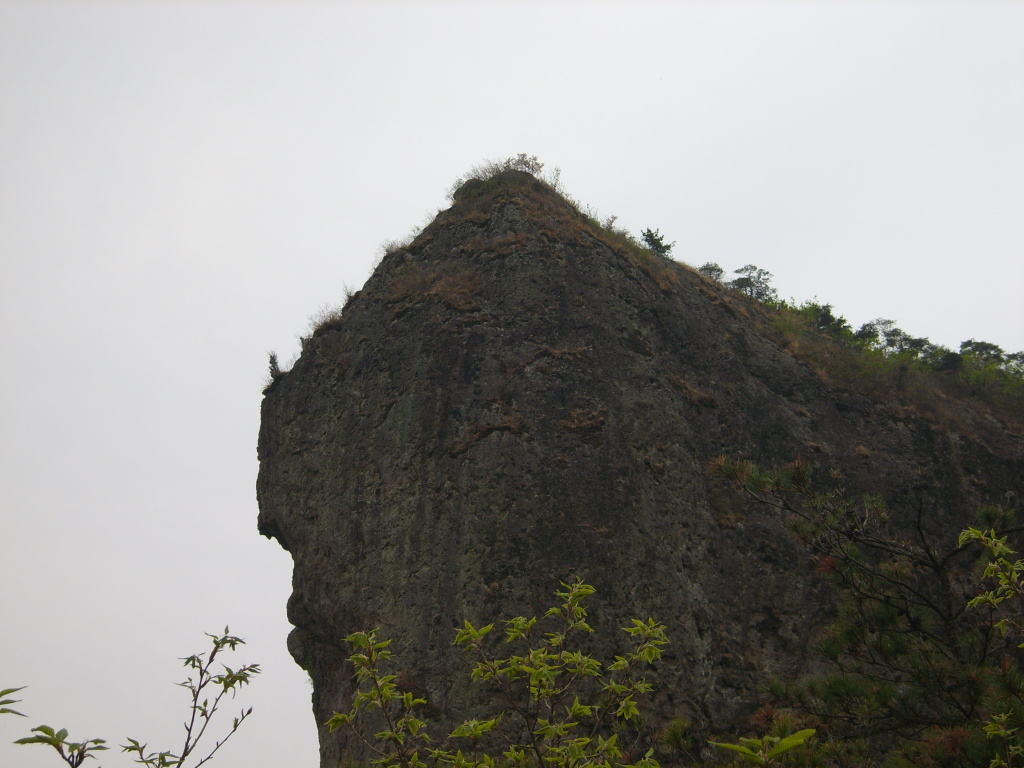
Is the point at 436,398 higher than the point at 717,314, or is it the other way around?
the point at 717,314

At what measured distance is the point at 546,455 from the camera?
15.7m

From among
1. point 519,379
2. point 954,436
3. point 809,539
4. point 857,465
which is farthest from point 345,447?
point 954,436

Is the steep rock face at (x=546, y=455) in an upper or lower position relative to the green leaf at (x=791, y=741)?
upper

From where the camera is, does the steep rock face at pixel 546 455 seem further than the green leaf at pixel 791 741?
Yes

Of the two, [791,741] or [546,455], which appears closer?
[791,741]

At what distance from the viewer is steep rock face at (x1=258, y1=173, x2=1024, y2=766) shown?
14383 millimetres

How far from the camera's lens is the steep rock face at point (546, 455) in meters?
14.4

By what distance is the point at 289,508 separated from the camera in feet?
60.6

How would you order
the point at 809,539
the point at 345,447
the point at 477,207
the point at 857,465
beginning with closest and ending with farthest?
1. the point at 809,539
2. the point at 345,447
3. the point at 857,465
4. the point at 477,207

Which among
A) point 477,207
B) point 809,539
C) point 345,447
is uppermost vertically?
point 477,207

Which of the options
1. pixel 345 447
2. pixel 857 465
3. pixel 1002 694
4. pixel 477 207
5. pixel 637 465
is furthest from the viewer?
pixel 477 207

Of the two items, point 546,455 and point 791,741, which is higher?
point 546,455

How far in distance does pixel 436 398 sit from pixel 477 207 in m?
6.95

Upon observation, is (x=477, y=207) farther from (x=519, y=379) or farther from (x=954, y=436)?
(x=954, y=436)
